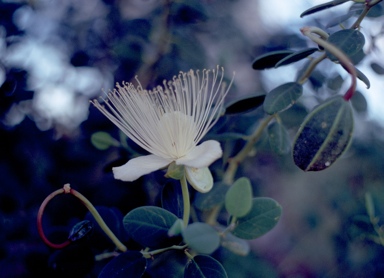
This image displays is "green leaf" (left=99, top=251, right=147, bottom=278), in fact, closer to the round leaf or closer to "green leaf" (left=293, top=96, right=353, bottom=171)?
the round leaf

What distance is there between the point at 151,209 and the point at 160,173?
406 mm

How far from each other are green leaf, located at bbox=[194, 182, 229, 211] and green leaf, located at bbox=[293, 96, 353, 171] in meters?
0.38

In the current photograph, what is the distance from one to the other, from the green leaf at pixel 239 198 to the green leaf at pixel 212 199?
364 mm

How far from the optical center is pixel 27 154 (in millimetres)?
1441

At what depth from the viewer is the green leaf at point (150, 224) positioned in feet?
2.27

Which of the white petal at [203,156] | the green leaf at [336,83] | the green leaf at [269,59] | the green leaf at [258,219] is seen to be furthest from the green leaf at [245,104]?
the green leaf at [336,83]

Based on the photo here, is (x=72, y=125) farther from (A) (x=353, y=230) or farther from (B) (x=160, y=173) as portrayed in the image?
(A) (x=353, y=230)

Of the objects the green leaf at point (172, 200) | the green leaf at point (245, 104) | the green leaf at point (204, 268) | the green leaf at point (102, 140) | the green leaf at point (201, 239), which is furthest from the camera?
the green leaf at point (102, 140)

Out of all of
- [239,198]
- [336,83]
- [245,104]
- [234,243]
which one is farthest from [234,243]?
[336,83]

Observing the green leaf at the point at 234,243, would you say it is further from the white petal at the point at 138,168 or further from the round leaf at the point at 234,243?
the white petal at the point at 138,168

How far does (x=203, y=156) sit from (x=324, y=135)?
22 centimetres

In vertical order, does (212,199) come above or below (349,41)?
below

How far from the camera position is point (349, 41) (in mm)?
787

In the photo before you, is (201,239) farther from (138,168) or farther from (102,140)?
(102,140)
